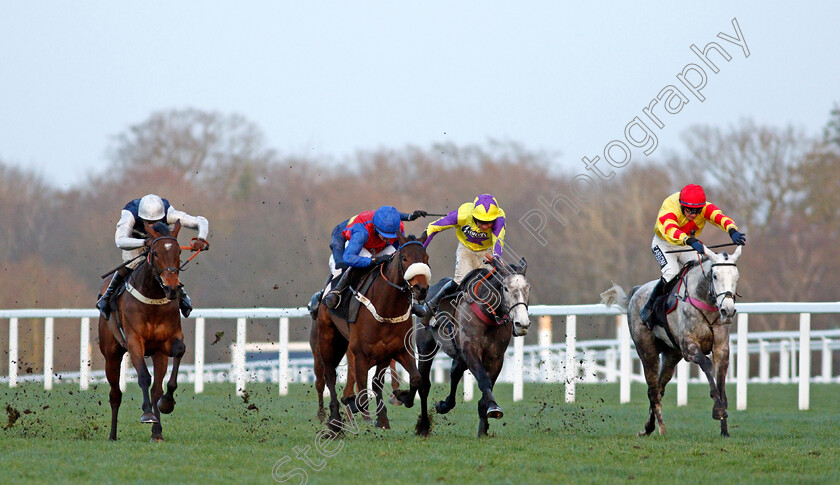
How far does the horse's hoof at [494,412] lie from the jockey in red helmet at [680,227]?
6.63 feet

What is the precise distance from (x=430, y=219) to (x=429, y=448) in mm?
19956

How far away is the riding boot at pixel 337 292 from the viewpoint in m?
8.57

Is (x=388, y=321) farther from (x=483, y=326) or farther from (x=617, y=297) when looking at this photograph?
(x=617, y=297)

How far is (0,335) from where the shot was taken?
2155cm

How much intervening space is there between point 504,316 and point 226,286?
785 inches

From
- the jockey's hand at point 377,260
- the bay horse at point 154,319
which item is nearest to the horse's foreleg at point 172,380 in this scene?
the bay horse at point 154,319

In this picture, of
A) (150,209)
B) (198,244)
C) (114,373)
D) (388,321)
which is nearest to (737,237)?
(388,321)

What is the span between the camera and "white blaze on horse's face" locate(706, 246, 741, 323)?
316 inches

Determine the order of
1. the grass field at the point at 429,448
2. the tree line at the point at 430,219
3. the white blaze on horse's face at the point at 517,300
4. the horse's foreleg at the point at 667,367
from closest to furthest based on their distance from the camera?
the grass field at the point at 429,448 → the white blaze on horse's face at the point at 517,300 → the horse's foreleg at the point at 667,367 → the tree line at the point at 430,219

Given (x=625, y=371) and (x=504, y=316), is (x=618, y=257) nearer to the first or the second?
(x=625, y=371)

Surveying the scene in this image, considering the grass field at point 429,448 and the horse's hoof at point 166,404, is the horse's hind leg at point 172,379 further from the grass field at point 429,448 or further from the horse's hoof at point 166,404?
the grass field at point 429,448

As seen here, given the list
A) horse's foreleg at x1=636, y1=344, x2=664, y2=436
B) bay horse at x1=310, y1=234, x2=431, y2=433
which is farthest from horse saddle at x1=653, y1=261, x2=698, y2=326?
bay horse at x1=310, y1=234, x2=431, y2=433

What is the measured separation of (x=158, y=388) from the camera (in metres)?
8.20

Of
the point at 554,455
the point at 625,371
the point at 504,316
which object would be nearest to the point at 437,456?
→ the point at 554,455
